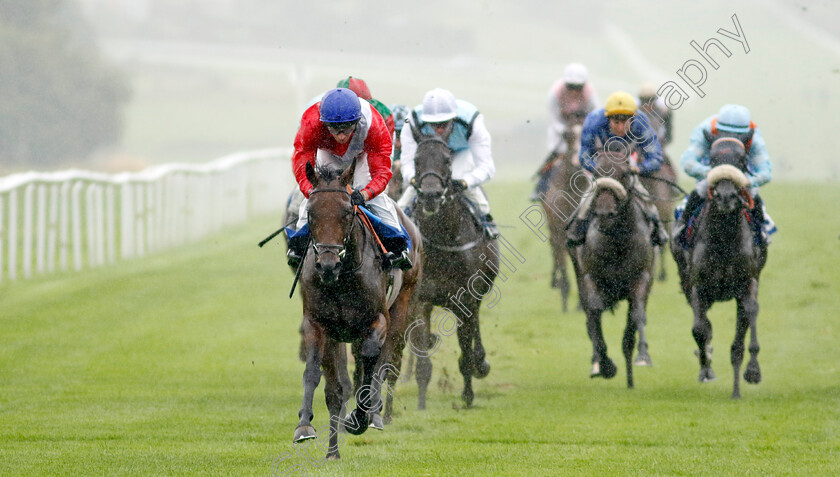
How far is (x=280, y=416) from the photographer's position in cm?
911

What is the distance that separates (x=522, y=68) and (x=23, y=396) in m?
48.3

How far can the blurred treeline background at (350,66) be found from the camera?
3331 cm

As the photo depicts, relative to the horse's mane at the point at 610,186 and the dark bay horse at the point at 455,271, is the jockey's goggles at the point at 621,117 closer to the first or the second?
the horse's mane at the point at 610,186

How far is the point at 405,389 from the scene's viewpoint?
10758 mm

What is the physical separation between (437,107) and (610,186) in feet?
5.02

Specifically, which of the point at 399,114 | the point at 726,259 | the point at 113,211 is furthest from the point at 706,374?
the point at 113,211

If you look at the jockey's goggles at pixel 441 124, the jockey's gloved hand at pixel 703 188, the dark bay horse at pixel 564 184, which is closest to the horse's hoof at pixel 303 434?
the jockey's goggles at pixel 441 124

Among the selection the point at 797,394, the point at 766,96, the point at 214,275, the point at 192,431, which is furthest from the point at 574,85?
the point at 766,96

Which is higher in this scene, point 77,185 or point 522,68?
point 522,68

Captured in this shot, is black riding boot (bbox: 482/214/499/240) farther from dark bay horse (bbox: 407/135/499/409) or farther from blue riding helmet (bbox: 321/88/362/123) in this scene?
blue riding helmet (bbox: 321/88/362/123)

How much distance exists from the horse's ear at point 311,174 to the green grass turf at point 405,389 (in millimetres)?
1616

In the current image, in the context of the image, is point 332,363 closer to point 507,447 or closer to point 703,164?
point 507,447

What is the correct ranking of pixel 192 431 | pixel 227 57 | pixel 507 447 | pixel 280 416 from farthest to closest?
pixel 227 57
pixel 280 416
pixel 192 431
pixel 507 447

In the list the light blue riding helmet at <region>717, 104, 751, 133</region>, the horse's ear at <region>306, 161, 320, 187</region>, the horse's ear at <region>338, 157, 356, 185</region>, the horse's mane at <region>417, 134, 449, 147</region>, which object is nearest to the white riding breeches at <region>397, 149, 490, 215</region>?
the horse's mane at <region>417, 134, 449, 147</region>
